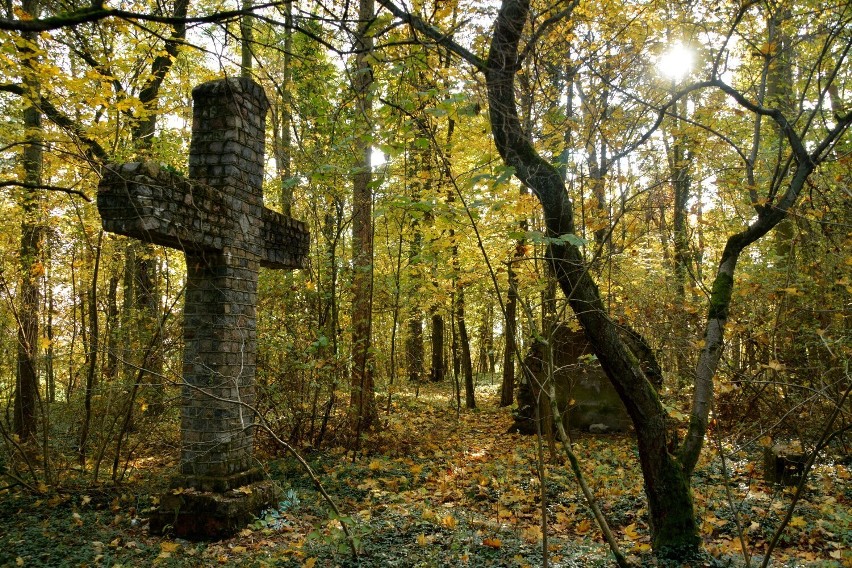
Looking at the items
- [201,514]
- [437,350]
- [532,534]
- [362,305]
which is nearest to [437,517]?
[532,534]

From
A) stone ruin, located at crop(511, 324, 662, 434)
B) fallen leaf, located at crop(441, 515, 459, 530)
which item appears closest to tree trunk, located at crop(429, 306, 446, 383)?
stone ruin, located at crop(511, 324, 662, 434)

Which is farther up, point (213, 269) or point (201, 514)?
point (213, 269)

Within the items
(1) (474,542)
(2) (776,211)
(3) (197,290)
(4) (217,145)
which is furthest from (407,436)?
(2) (776,211)

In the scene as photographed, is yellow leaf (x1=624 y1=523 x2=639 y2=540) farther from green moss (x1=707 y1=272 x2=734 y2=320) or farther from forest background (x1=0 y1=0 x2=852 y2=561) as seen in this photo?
green moss (x1=707 y1=272 x2=734 y2=320)

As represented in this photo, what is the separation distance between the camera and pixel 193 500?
457 centimetres

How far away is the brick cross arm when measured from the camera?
4047 mm

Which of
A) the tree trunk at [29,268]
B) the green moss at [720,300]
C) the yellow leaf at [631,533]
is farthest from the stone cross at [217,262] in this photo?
the green moss at [720,300]

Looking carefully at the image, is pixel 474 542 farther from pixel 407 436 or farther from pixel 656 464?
pixel 407 436

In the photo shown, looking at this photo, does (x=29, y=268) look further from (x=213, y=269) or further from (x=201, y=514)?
(x=201, y=514)

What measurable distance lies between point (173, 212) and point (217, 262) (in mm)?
721

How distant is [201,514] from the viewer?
4.54 metres

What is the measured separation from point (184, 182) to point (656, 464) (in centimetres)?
463

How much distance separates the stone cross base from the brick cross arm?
229cm

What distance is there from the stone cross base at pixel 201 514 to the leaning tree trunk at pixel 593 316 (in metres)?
3.20
